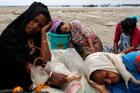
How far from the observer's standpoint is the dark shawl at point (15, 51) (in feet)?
5.39

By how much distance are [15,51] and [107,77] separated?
106cm

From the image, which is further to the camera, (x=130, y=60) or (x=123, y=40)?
(x=123, y=40)

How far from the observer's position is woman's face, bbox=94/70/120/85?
1.56 metres

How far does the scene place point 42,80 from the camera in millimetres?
1895

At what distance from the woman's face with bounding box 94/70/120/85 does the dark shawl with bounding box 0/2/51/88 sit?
855 mm

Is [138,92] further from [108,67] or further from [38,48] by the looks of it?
[38,48]

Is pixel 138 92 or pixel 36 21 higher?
pixel 36 21

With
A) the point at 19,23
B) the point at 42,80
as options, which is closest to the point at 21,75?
the point at 42,80

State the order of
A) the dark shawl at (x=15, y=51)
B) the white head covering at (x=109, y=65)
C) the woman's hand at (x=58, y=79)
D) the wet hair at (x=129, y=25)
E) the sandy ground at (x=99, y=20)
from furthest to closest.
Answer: the sandy ground at (x=99, y=20) → the wet hair at (x=129, y=25) → the woman's hand at (x=58, y=79) → the dark shawl at (x=15, y=51) → the white head covering at (x=109, y=65)

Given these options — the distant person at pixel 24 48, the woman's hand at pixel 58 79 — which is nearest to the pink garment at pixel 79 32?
the distant person at pixel 24 48

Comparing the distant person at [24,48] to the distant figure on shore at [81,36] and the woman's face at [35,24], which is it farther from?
the distant figure on shore at [81,36]

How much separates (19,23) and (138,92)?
1645 millimetres

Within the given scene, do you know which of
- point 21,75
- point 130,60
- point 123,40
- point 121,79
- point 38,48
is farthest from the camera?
point 123,40

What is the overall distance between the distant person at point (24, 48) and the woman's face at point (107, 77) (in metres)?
0.45
